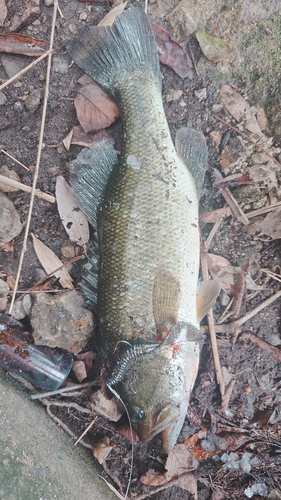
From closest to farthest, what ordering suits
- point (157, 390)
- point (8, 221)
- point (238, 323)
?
point (157, 390) < point (8, 221) < point (238, 323)

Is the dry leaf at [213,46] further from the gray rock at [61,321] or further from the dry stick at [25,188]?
the gray rock at [61,321]

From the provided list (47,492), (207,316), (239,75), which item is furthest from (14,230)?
(239,75)

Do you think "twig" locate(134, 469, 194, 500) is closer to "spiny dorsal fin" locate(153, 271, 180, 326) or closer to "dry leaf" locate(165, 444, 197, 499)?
"dry leaf" locate(165, 444, 197, 499)

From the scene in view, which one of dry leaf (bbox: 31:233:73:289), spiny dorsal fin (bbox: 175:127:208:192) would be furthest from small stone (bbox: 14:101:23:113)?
spiny dorsal fin (bbox: 175:127:208:192)

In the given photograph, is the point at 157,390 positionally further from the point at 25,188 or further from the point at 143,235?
the point at 25,188

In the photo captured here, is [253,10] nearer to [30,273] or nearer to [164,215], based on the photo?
[164,215]

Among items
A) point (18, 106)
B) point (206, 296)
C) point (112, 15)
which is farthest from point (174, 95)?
point (206, 296)

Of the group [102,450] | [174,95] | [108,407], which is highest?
[174,95]
